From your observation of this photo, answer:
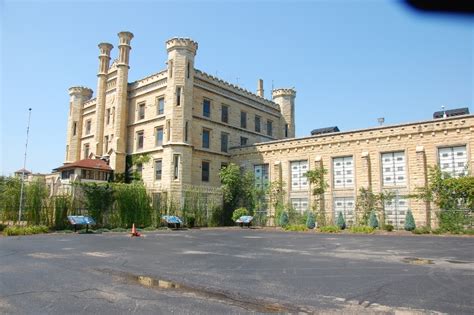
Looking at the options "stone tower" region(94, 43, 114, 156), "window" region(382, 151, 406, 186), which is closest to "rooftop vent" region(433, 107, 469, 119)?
"window" region(382, 151, 406, 186)

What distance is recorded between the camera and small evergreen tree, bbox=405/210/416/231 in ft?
85.6

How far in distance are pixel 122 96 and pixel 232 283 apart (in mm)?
35735

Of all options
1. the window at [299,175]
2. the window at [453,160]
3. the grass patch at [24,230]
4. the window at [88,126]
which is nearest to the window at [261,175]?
the window at [299,175]

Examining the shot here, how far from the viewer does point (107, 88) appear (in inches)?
1719

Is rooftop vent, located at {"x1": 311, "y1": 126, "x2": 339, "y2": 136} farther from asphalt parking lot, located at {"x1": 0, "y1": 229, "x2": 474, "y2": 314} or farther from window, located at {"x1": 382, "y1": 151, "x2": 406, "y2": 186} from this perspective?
asphalt parking lot, located at {"x1": 0, "y1": 229, "x2": 474, "y2": 314}

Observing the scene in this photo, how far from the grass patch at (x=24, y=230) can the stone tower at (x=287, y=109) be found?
32.8 metres

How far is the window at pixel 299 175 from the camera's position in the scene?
34.4m

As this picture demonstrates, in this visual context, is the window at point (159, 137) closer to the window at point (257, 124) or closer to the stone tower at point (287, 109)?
the window at point (257, 124)

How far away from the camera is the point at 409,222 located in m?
26.2

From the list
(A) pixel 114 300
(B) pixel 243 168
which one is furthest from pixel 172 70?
(A) pixel 114 300

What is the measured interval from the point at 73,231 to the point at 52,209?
2.14 metres

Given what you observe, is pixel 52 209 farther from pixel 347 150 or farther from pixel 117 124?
pixel 347 150

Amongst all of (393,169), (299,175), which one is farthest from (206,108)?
(393,169)

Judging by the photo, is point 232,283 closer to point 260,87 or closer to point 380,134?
point 380,134
